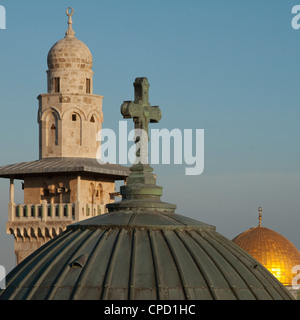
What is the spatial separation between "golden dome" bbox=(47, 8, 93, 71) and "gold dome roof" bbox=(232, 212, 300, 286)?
16256 millimetres

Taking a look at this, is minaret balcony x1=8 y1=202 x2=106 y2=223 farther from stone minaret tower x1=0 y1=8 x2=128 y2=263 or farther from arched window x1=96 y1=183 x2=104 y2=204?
arched window x1=96 y1=183 x2=104 y2=204

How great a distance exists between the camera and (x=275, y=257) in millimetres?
69750

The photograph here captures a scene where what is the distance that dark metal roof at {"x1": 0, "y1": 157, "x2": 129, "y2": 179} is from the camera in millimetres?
56094

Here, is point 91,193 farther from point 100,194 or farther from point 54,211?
point 54,211

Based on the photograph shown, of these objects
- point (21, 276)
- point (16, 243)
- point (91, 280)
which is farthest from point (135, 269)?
point (16, 243)

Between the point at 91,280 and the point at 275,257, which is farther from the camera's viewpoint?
the point at 275,257

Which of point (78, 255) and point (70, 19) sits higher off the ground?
point (70, 19)

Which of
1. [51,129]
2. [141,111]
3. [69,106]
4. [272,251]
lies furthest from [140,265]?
[272,251]

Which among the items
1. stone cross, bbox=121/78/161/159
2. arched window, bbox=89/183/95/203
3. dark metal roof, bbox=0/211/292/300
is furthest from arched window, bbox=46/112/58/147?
dark metal roof, bbox=0/211/292/300

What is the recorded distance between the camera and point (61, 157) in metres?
57.7
